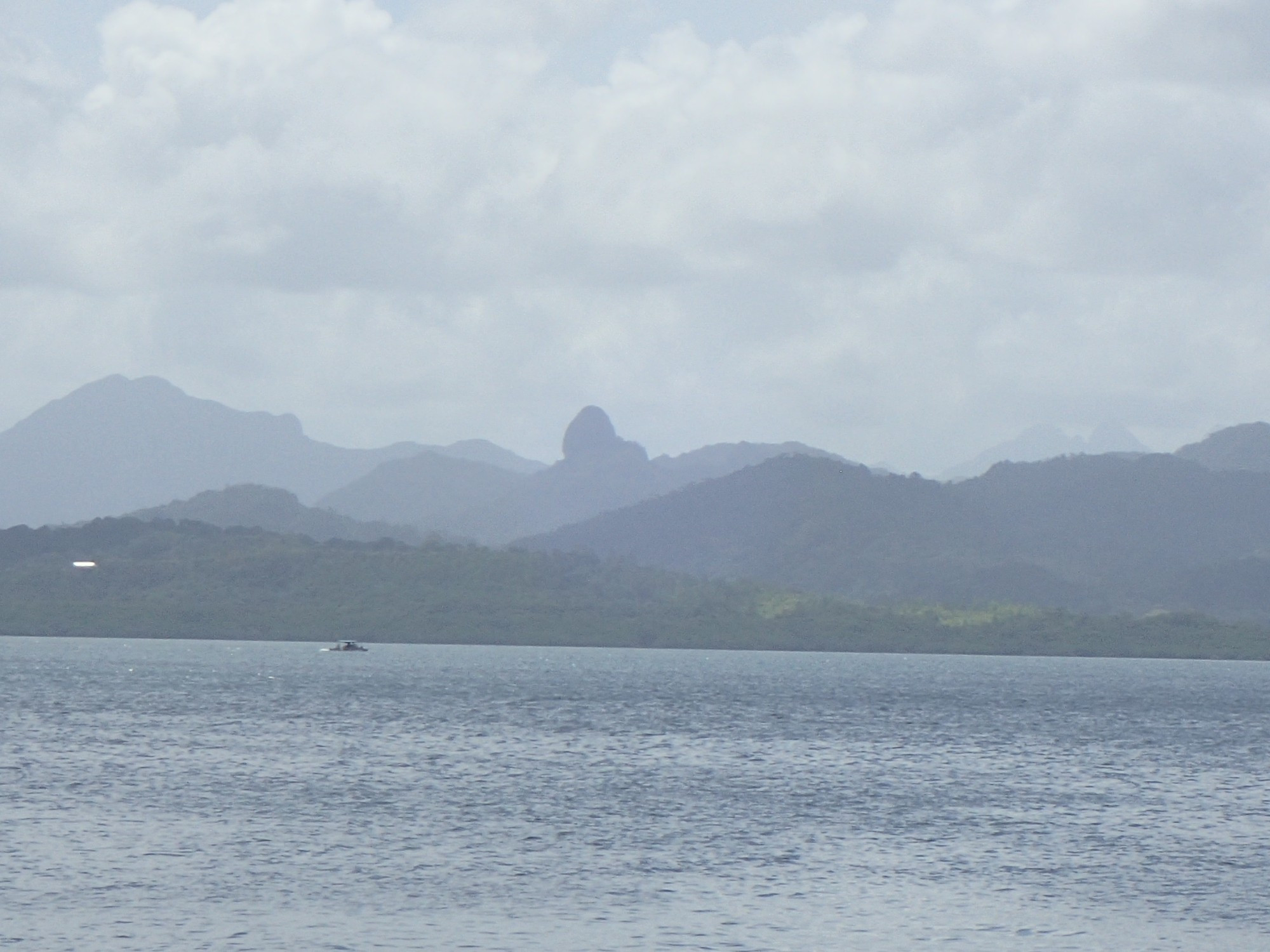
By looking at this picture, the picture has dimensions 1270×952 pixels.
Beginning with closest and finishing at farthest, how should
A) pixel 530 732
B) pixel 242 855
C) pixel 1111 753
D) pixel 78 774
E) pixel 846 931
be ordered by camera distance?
pixel 846 931
pixel 242 855
pixel 78 774
pixel 1111 753
pixel 530 732

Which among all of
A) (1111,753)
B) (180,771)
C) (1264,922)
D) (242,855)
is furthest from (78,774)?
(1111,753)

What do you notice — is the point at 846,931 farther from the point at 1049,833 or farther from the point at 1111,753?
the point at 1111,753

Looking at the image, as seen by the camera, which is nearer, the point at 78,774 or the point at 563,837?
the point at 563,837

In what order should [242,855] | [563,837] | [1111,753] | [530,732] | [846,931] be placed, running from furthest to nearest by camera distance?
1. [530,732]
2. [1111,753]
3. [563,837]
4. [242,855]
5. [846,931]

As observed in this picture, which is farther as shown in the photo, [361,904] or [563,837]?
[563,837]

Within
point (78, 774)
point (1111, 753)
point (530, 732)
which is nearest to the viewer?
point (78, 774)

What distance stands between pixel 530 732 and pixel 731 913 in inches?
3782

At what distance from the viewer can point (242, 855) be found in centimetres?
8000

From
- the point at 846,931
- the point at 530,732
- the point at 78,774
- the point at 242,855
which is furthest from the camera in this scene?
the point at 530,732

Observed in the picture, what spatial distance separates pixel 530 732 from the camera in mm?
163000

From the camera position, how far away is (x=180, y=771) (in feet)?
384

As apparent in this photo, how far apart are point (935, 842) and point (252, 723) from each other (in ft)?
312

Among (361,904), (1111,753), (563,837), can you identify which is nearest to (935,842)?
(563,837)

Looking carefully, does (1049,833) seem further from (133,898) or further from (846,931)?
(133,898)
